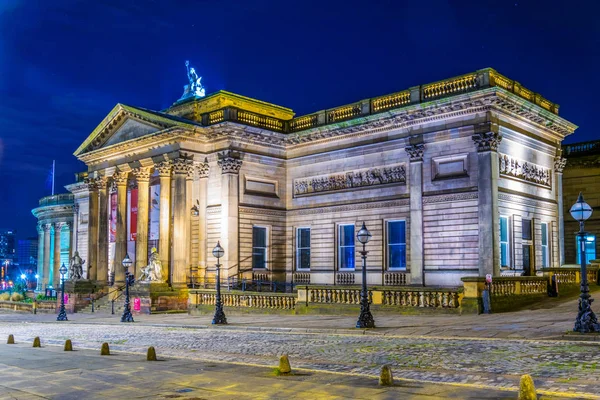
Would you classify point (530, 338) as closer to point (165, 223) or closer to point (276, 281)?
point (276, 281)

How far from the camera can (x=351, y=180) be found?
37969mm

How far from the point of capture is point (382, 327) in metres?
21.6

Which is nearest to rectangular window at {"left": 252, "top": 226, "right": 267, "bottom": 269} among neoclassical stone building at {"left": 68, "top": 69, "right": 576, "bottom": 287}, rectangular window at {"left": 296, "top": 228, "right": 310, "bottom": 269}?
neoclassical stone building at {"left": 68, "top": 69, "right": 576, "bottom": 287}

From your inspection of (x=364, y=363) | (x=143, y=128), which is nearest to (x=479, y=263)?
(x=364, y=363)

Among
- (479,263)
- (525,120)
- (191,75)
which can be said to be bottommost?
(479,263)

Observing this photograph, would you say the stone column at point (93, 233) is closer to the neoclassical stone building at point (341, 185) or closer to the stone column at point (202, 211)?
the neoclassical stone building at point (341, 185)

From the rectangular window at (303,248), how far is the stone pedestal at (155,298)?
23.1 ft

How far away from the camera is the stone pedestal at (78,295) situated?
43156mm

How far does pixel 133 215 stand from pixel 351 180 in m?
14.7

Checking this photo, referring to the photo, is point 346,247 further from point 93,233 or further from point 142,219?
point 93,233

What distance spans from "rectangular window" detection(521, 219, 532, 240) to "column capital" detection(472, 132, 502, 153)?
5.05m

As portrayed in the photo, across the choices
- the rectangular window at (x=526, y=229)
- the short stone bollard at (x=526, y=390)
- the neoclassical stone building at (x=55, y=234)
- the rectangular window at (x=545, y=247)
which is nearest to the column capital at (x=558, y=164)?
the rectangular window at (x=545, y=247)

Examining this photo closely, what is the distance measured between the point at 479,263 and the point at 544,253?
270 inches

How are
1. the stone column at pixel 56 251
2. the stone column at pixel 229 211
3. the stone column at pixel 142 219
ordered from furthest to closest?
the stone column at pixel 56 251 < the stone column at pixel 142 219 < the stone column at pixel 229 211
